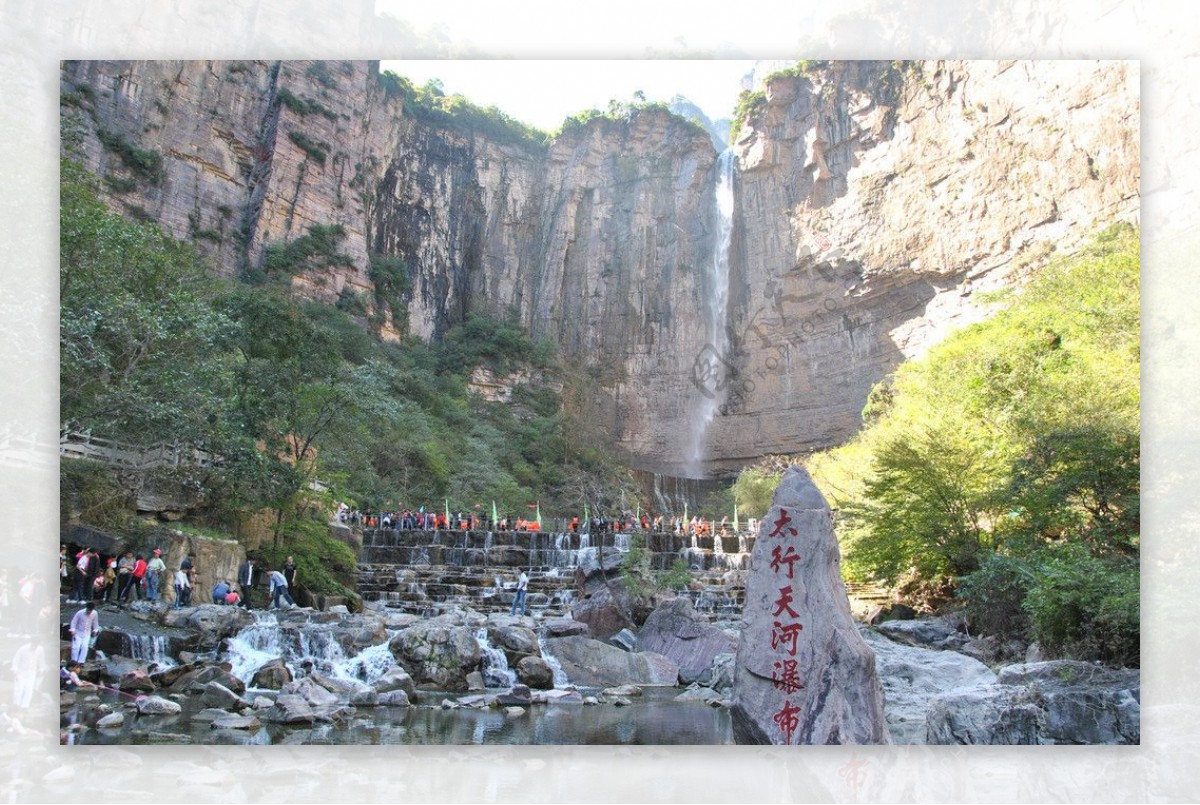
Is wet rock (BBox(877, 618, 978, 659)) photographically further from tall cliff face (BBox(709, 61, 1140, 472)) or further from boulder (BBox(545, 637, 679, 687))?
tall cliff face (BBox(709, 61, 1140, 472))

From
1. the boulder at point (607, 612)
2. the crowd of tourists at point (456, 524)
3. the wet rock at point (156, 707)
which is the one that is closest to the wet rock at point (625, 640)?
the boulder at point (607, 612)

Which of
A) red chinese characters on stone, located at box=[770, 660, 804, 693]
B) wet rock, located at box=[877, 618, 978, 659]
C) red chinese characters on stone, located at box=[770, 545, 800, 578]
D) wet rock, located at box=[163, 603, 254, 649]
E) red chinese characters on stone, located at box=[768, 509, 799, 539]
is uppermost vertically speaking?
red chinese characters on stone, located at box=[768, 509, 799, 539]

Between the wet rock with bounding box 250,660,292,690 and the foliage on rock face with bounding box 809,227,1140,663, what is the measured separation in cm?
563

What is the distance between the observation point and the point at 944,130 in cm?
2089

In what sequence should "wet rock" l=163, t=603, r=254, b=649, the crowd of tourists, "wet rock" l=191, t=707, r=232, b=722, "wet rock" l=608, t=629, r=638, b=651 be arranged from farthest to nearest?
1. the crowd of tourists
2. "wet rock" l=608, t=629, r=638, b=651
3. "wet rock" l=163, t=603, r=254, b=649
4. "wet rock" l=191, t=707, r=232, b=722

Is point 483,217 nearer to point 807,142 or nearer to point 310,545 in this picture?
point 807,142

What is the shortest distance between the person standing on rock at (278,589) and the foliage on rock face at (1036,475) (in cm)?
627

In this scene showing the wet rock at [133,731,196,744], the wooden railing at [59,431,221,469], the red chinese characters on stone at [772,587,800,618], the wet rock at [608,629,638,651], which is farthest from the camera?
the wet rock at [608,629,638,651]

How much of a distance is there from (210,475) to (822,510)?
7.45 metres

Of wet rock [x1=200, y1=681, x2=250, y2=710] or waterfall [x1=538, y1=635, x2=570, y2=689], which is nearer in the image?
wet rock [x1=200, y1=681, x2=250, y2=710]

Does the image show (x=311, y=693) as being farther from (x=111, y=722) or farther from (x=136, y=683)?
(x=111, y=722)

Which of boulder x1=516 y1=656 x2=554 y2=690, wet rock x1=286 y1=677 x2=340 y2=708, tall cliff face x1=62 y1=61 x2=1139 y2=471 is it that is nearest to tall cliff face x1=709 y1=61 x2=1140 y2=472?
tall cliff face x1=62 y1=61 x2=1139 y2=471

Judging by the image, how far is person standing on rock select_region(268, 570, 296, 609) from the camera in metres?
9.33

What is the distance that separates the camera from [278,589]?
938cm
